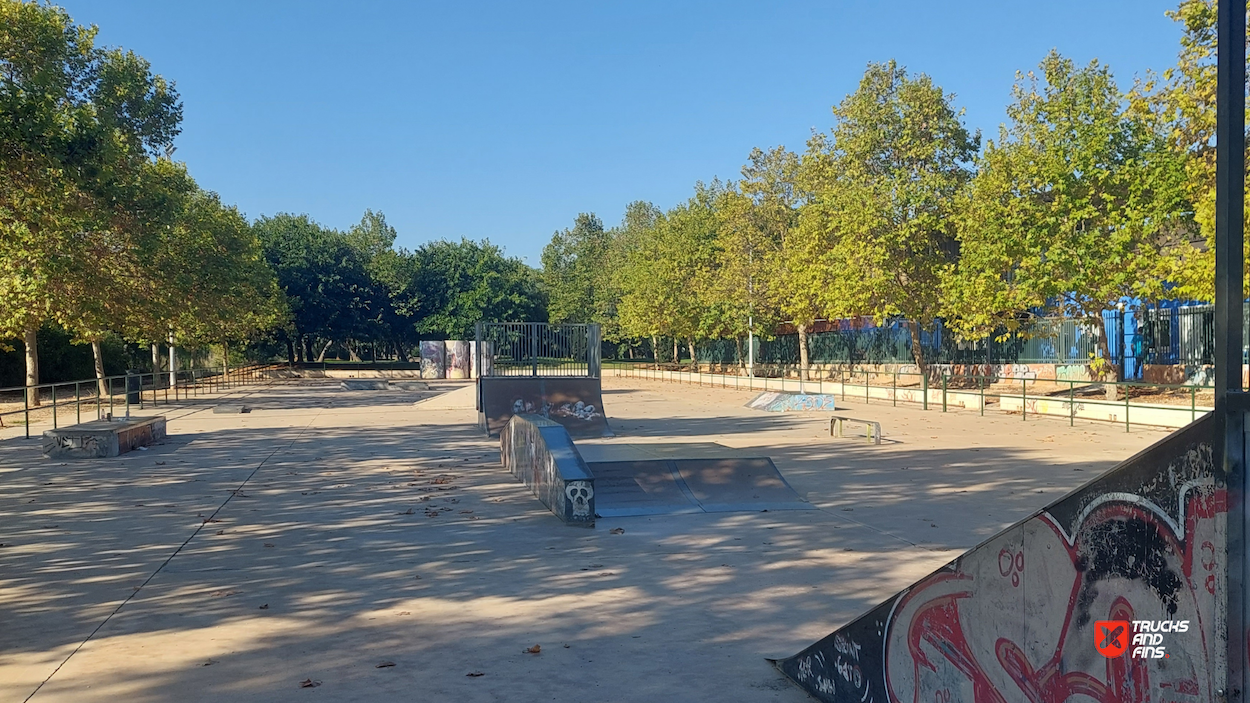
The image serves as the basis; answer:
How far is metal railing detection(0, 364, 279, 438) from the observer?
2442cm

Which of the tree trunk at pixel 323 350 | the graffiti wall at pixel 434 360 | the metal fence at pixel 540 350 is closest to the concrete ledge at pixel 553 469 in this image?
the metal fence at pixel 540 350

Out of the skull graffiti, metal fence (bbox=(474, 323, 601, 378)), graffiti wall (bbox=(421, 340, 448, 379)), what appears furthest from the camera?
graffiti wall (bbox=(421, 340, 448, 379))

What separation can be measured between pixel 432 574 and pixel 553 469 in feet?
9.51

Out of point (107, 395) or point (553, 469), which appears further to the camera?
point (107, 395)

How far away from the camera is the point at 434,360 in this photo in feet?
202

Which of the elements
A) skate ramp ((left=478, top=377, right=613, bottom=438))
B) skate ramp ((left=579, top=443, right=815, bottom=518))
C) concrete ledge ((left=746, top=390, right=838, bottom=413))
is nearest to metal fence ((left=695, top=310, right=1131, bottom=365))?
concrete ledge ((left=746, top=390, right=838, bottom=413))

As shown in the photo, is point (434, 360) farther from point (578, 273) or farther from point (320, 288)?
point (578, 273)

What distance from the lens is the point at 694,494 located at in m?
11.4

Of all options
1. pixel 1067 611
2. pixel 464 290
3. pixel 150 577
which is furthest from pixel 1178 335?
pixel 464 290

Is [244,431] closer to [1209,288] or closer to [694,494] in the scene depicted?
[694,494]

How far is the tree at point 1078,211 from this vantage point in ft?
83.1

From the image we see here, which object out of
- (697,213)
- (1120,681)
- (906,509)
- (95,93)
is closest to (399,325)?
(697,213)

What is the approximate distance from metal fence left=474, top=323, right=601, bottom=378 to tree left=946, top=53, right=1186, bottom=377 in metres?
13.0

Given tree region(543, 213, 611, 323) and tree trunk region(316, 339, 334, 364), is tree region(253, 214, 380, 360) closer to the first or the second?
tree trunk region(316, 339, 334, 364)
